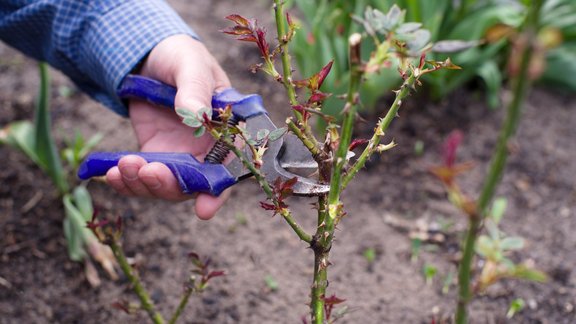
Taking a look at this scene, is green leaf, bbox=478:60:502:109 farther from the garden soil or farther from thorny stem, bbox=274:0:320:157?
thorny stem, bbox=274:0:320:157

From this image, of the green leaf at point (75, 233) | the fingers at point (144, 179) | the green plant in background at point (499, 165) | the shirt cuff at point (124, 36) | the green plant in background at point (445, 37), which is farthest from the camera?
the green plant in background at point (445, 37)

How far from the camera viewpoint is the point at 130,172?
1.13 meters

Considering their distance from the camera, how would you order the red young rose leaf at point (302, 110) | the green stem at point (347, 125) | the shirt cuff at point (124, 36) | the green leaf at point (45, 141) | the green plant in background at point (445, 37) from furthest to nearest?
the green plant in background at point (445, 37) → the green leaf at point (45, 141) → the shirt cuff at point (124, 36) → the red young rose leaf at point (302, 110) → the green stem at point (347, 125)

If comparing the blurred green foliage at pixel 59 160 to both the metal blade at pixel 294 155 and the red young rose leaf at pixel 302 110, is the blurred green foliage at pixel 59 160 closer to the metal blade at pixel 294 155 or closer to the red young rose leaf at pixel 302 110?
the metal blade at pixel 294 155

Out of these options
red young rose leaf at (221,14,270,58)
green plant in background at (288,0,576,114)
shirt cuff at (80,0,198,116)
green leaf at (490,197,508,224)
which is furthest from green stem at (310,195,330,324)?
green plant in background at (288,0,576,114)

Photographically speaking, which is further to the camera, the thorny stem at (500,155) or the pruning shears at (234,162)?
the pruning shears at (234,162)

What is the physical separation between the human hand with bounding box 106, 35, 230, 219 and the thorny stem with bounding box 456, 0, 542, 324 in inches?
23.6

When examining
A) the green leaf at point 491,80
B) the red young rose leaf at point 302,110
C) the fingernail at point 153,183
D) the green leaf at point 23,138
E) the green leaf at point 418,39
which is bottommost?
the green leaf at point 23,138

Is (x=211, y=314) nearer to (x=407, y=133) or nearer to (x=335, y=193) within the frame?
(x=335, y=193)

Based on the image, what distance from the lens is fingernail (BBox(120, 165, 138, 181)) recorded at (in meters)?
1.12

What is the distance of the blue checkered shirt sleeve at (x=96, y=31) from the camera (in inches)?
57.6

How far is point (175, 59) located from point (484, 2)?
1.40 metres

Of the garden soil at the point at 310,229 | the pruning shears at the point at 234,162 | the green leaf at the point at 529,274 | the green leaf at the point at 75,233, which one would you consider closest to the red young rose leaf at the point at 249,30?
the pruning shears at the point at 234,162

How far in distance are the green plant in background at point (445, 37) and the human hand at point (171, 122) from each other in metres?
0.70
